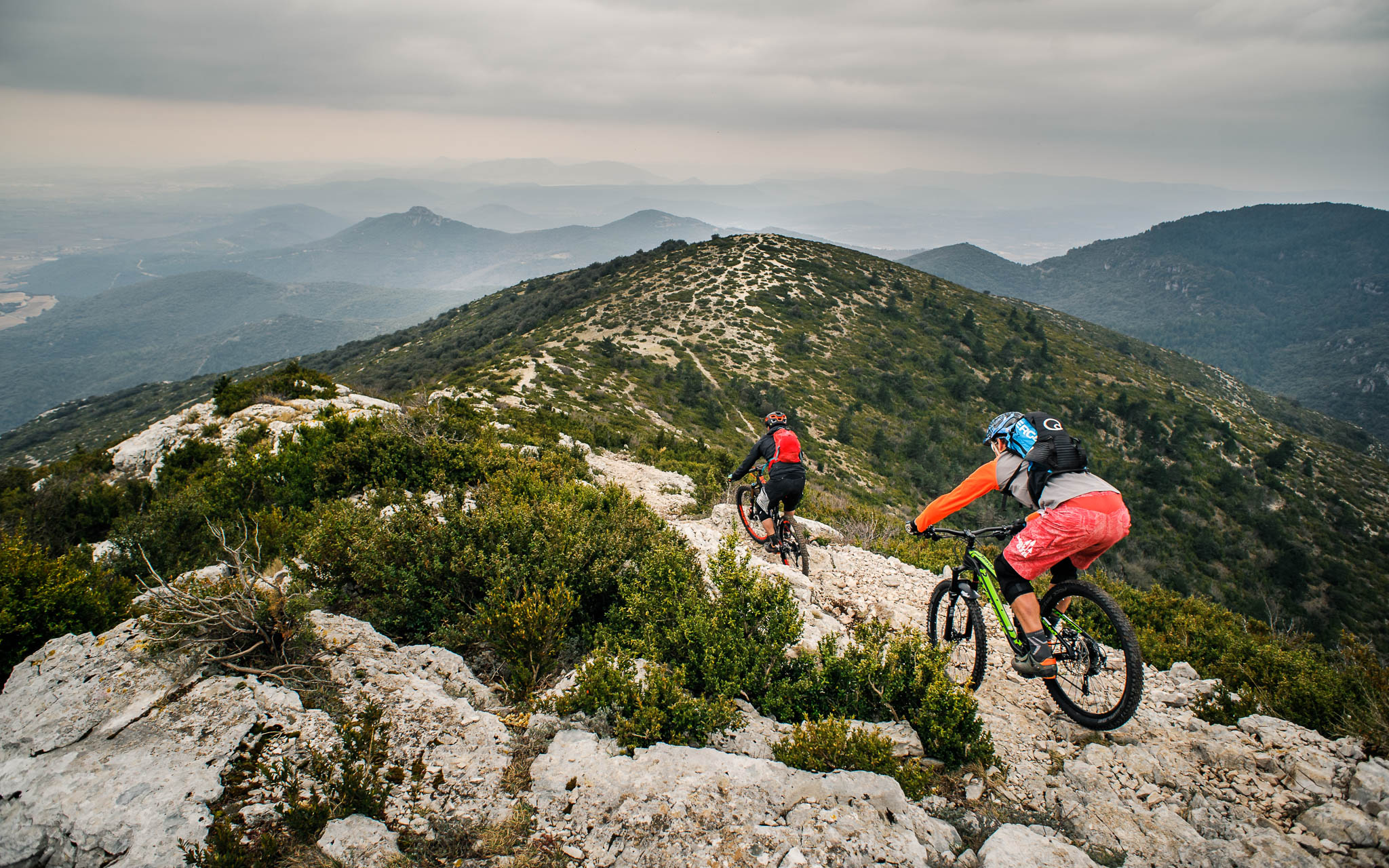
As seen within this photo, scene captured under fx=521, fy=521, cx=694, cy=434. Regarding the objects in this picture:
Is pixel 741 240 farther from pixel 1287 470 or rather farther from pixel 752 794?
pixel 752 794

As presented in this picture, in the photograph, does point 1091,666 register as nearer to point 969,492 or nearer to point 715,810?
point 969,492

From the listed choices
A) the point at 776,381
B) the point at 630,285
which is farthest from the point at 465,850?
the point at 630,285

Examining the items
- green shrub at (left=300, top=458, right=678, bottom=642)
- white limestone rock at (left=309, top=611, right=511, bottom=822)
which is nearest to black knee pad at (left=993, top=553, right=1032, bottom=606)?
green shrub at (left=300, top=458, right=678, bottom=642)

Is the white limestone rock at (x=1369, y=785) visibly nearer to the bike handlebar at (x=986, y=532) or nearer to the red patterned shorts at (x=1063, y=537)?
the red patterned shorts at (x=1063, y=537)

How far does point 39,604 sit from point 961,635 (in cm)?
807

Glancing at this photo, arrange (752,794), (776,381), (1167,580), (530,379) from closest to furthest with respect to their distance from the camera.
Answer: (752,794)
(530,379)
(1167,580)
(776,381)

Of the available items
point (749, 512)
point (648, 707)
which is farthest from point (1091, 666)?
point (749, 512)

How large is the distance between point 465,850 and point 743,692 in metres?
2.38

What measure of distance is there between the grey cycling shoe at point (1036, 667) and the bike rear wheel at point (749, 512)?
4.11 metres

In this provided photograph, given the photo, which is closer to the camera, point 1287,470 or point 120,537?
point 120,537

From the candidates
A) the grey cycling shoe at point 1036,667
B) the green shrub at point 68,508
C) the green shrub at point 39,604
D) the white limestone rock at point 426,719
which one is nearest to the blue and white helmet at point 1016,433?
the grey cycling shoe at point 1036,667

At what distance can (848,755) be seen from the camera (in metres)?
3.66

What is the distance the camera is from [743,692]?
15.1ft

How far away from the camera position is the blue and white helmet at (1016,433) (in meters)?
4.47
